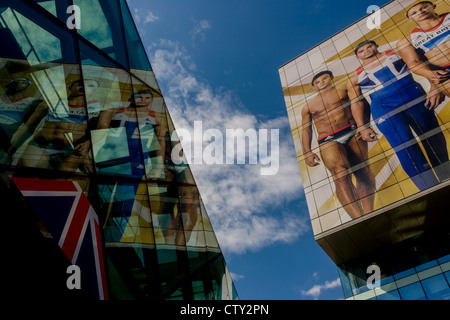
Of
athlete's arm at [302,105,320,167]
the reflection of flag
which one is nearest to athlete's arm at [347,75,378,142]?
athlete's arm at [302,105,320,167]

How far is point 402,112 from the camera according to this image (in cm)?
2462

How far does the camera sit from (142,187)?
7863 mm

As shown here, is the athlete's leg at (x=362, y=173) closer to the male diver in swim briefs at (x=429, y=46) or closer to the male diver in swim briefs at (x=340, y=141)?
the male diver in swim briefs at (x=340, y=141)

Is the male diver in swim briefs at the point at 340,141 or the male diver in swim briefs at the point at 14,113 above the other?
the male diver in swim briefs at the point at 340,141

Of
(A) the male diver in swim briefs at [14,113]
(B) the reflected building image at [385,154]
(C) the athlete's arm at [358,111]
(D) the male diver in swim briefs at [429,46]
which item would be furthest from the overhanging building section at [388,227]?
(A) the male diver in swim briefs at [14,113]

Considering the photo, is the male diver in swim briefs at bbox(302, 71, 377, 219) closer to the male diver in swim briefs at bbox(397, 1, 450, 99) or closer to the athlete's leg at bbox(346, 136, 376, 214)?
the athlete's leg at bbox(346, 136, 376, 214)

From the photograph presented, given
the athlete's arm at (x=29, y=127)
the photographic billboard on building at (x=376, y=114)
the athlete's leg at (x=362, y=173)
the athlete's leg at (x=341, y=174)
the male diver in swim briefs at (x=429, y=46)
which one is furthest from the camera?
the male diver in swim briefs at (x=429, y=46)

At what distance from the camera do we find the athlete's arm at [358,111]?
25.5 meters

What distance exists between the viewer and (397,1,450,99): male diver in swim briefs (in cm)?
2378

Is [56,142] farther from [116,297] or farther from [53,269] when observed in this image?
[116,297]

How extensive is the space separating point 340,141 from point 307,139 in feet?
11.6

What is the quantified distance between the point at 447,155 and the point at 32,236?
24177 millimetres

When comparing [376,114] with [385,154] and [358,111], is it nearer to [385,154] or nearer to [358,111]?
[358,111]
